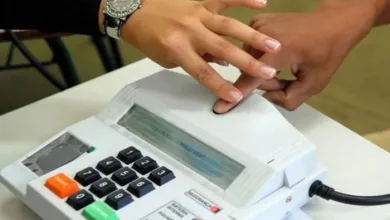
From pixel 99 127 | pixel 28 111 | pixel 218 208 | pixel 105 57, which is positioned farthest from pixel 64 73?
pixel 218 208

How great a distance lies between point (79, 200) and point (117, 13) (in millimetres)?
286

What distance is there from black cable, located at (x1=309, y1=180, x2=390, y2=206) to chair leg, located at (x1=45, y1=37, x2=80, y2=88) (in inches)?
42.8

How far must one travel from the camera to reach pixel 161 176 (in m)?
0.65

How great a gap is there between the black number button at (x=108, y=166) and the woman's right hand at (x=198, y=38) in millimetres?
131

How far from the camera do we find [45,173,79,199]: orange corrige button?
2.08 ft

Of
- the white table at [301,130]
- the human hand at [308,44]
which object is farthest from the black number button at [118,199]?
the human hand at [308,44]

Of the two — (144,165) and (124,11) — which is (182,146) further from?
(124,11)

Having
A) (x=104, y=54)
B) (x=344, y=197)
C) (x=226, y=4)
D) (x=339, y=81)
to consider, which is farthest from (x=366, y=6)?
(x=339, y=81)

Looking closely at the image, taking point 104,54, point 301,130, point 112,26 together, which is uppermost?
point 112,26

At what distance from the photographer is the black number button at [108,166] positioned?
2.16 feet

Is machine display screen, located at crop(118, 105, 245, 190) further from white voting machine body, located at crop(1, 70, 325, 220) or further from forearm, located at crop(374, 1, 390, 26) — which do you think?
forearm, located at crop(374, 1, 390, 26)

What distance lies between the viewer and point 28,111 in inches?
33.6

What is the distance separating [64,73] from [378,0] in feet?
3.28

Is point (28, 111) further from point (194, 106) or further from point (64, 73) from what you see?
point (64, 73)
